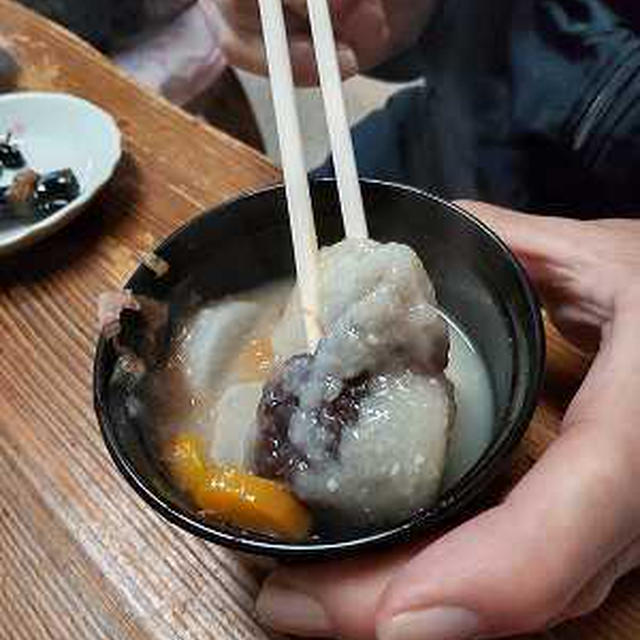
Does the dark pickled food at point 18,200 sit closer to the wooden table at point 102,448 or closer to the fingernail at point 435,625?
the wooden table at point 102,448

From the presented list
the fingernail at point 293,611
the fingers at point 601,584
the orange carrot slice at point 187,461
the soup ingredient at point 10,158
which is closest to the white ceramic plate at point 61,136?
the soup ingredient at point 10,158

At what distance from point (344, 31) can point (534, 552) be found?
0.79 m

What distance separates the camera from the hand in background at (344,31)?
42.3 inches

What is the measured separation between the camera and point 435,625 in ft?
1.86

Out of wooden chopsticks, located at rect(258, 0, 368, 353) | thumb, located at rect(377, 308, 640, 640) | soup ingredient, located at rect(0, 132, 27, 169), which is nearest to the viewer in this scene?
thumb, located at rect(377, 308, 640, 640)

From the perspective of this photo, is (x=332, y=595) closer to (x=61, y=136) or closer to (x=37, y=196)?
(x=37, y=196)

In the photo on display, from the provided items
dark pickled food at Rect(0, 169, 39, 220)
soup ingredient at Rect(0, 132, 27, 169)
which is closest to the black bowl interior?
dark pickled food at Rect(0, 169, 39, 220)

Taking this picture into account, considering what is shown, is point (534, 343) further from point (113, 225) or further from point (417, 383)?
point (113, 225)

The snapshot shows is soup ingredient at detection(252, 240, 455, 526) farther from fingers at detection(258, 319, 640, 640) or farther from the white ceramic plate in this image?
the white ceramic plate

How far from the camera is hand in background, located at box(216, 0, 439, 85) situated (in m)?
1.07

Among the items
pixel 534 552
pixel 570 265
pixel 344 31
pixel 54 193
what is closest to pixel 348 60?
pixel 344 31

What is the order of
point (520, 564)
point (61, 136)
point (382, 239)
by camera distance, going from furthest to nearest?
point (61, 136), point (382, 239), point (520, 564)

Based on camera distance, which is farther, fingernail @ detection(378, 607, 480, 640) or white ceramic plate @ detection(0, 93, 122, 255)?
white ceramic plate @ detection(0, 93, 122, 255)

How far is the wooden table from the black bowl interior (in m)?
0.13
